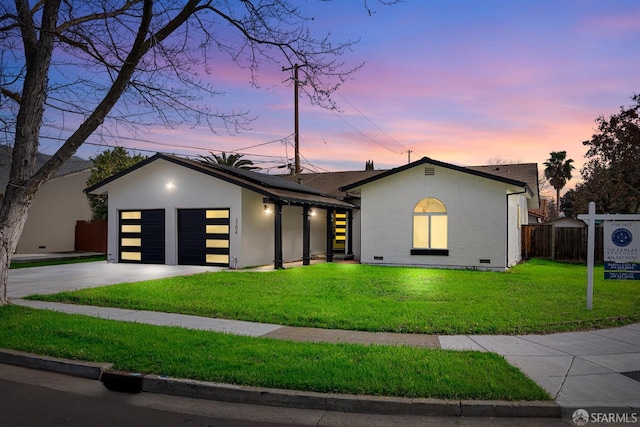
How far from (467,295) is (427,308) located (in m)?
2.22

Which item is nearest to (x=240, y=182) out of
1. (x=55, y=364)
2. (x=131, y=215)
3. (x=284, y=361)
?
(x=131, y=215)

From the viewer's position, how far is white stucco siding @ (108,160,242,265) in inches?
707

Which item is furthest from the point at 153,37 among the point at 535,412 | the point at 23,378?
the point at 535,412

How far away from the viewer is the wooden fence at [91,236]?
27.6 metres

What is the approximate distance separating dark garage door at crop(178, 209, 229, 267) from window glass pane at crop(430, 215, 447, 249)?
7.94m

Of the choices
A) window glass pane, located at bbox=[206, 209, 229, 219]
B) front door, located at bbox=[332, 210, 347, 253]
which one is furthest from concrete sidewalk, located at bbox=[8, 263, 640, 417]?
front door, located at bbox=[332, 210, 347, 253]

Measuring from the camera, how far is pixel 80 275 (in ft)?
51.0

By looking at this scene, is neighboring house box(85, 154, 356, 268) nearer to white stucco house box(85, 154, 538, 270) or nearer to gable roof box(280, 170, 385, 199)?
white stucco house box(85, 154, 538, 270)

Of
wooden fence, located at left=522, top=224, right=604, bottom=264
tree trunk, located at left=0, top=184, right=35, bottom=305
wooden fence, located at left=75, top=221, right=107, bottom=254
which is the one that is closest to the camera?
tree trunk, located at left=0, top=184, right=35, bottom=305

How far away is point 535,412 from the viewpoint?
15.0 feet

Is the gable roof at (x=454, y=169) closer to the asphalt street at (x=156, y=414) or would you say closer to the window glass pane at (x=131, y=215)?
the window glass pane at (x=131, y=215)

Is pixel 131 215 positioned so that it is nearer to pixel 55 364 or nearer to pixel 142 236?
pixel 142 236

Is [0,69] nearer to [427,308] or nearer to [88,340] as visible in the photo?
[88,340]

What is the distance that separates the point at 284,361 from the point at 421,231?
13.5 meters
